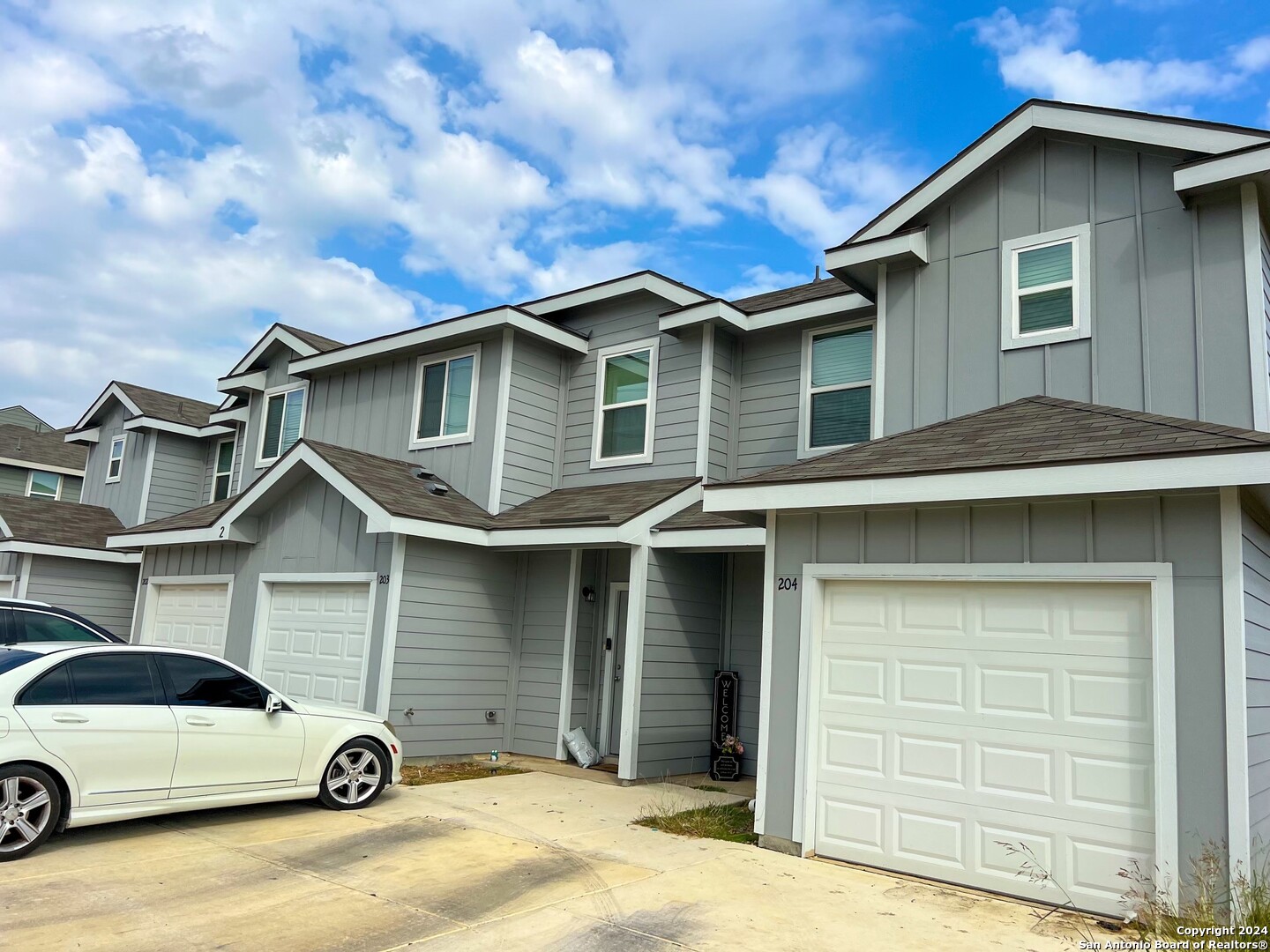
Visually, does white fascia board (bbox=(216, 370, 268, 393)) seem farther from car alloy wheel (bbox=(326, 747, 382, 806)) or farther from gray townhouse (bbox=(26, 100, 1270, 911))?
car alloy wheel (bbox=(326, 747, 382, 806))

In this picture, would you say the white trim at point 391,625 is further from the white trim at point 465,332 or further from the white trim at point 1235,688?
the white trim at point 1235,688

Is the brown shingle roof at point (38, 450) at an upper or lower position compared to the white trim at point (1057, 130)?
lower

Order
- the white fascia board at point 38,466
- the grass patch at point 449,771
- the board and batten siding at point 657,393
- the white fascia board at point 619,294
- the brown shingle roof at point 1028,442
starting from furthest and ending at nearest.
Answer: the white fascia board at point 38,466 < the white fascia board at point 619,294 < the board and batten siding at point 657,393 < the grass patch at point 449,771 < the brown shingle roof at point 1028,442

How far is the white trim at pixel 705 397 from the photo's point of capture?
11.9 m

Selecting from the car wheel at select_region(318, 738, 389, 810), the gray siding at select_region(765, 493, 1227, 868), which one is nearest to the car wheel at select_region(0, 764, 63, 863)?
the car wheel at select_region(318, 738, 389, 810)

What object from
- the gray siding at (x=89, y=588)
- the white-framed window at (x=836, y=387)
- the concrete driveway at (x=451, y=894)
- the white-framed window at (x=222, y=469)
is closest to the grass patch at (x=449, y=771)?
the concrete driveway at (x=451, y=894)

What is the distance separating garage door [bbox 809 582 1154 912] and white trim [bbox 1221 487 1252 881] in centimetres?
45

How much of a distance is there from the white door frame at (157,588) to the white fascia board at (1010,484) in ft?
29.6

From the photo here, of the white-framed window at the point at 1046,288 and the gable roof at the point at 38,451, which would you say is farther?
the gable roof at the point at 38,451

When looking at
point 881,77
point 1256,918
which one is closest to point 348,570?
point 1256,918

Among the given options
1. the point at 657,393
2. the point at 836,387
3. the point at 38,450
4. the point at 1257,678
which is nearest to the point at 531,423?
the point at 657,393

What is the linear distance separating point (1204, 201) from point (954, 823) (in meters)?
5.89

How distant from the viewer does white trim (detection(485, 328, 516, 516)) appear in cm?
1258

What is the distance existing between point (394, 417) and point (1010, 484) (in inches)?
415
